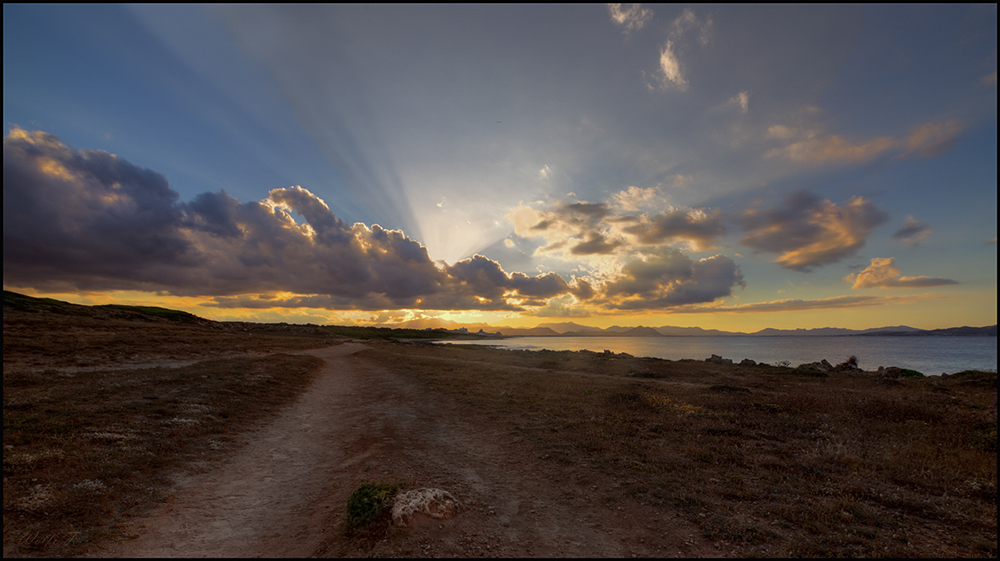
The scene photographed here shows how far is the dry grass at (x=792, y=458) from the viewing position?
8031mm

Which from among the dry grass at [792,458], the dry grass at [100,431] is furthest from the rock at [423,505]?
the dry grass at [100,431]

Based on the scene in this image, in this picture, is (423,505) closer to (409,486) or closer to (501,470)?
(409,486)

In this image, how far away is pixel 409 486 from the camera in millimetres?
9828

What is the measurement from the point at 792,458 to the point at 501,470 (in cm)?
1004

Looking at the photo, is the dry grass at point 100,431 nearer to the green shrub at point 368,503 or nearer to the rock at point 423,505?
the green shrub at point 368,503

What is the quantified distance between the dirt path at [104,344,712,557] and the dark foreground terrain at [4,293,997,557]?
2.3 inches

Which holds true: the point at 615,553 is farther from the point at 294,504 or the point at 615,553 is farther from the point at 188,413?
the point at 188,413

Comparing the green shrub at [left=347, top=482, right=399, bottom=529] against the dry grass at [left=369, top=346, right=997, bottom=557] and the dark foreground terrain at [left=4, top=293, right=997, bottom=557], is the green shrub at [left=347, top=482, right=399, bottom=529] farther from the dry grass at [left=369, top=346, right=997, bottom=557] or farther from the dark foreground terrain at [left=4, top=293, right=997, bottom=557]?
the dry grass at [left=369, top=346, right=997, bottom=557]

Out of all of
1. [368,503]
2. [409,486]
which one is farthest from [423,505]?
[409,486]

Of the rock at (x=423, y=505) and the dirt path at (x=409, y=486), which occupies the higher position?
the rock at (x=423, y=505)

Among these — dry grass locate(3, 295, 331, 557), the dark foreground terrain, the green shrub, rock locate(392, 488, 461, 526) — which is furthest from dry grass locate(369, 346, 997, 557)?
dry grass locate(3, 295, 331, 557)

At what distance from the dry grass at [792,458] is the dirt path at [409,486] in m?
1.01

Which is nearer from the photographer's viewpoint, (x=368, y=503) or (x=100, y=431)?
(x=368, y=503)

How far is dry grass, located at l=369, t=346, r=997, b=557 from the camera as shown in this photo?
8.03 metres
